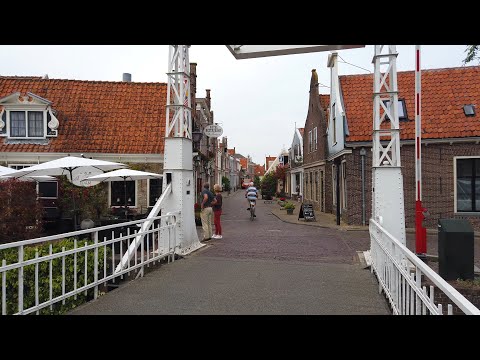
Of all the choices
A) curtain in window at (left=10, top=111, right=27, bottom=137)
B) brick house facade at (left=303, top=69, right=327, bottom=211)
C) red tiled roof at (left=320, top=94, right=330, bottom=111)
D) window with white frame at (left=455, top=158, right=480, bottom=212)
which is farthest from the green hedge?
red tiled roof at (left=320, top=94, right=330, bottom=111)

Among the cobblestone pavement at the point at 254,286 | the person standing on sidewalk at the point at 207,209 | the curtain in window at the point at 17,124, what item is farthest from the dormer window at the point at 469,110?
the curtain in window at the point at 17,124

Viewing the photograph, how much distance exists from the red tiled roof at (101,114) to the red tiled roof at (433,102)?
829 centimetres

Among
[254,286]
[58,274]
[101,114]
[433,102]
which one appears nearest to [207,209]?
[254,286]

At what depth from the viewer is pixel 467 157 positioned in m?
15.5

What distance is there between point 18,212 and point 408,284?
982cm

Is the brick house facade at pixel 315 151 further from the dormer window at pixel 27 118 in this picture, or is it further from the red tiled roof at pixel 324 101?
the dormer window at pixel 27 118

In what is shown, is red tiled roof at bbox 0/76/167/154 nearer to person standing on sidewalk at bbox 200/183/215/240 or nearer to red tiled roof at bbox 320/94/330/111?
person standing on sidewalk at bbox 200/183/215/240

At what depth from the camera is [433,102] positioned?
1688 cm

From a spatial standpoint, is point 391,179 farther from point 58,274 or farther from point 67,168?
point 67,168

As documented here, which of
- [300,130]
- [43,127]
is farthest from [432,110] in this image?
[300,130]

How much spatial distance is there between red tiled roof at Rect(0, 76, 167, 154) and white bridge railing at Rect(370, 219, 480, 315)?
40.7 feet

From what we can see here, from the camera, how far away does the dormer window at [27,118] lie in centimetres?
1678
